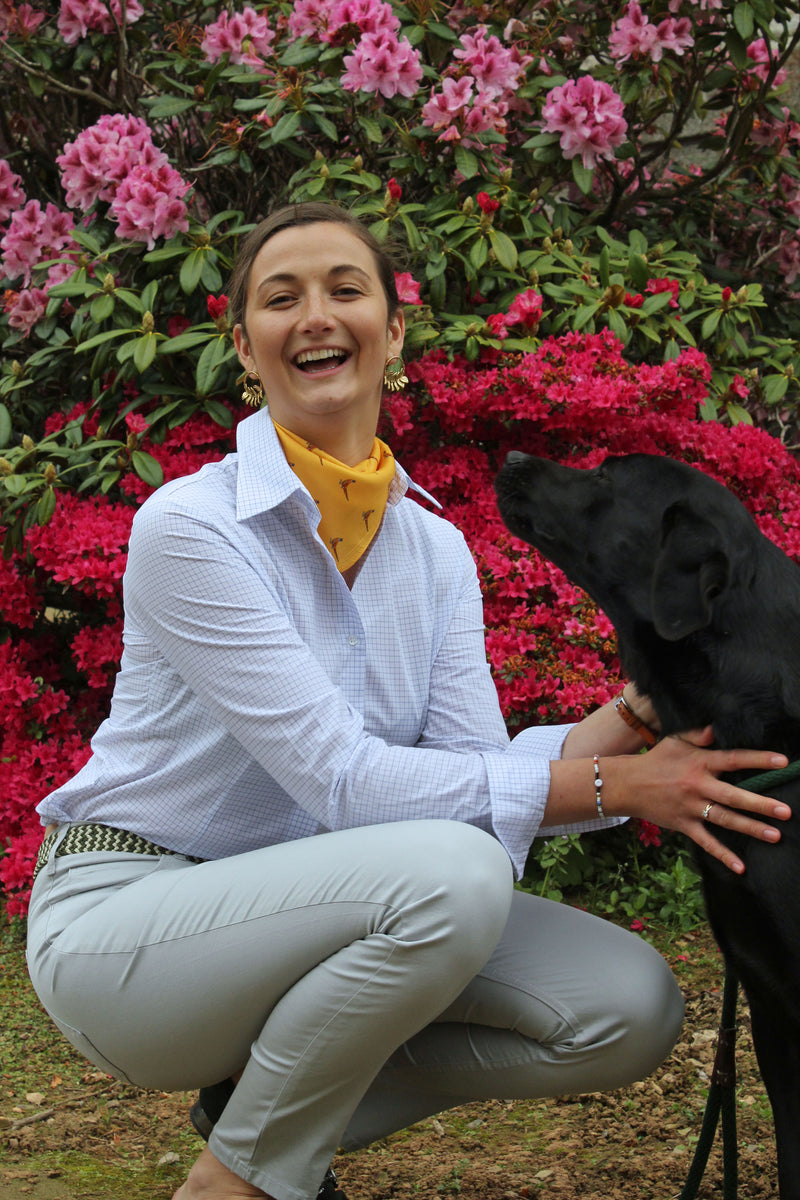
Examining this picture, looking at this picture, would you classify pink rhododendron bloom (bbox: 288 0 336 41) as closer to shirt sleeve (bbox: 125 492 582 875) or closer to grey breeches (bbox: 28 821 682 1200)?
shirt sleeve (bbox: 125 492 582 875)

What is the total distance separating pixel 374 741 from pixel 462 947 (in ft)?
1.02

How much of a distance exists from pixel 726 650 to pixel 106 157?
2164 mm

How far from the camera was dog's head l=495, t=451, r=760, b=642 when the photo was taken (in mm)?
1677

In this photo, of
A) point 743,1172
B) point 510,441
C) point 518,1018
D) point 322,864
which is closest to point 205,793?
point 322,864

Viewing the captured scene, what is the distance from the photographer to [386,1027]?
1.58 metres

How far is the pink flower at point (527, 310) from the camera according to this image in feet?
9.89

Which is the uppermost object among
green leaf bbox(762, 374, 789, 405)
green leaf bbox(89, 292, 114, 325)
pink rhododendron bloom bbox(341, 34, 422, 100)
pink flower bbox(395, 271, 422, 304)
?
pink rhododendron bloom bbox(341, 34, 422, 100)

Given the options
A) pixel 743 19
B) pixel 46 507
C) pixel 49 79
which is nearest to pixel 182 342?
pixel 46 507

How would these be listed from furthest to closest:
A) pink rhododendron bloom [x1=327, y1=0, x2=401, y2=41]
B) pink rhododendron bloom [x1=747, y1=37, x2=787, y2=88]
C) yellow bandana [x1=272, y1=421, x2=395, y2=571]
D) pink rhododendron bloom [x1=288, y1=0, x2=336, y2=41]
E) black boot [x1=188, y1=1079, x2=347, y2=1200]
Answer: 1. pink rhododendron bloom [x1=747, y1=37, x2=787, y2=88]
2. pink rhododendron bloom [x1=288, y1=0, x2=336, y2=41]
3. pink rhododendron bloom [x1=327, y1=0, x2=401, y2=41]
4. yellow bandana [x1=272, y1=421, x2=395, y2=571]
5. black boot [x1=188, y1=1079, x2=347, y2=1200]

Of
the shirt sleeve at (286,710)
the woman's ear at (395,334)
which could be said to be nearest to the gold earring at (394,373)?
the woman's ear at (395,334)

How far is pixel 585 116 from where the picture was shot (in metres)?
3.18

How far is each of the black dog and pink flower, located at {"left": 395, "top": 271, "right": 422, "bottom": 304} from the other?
1105 mm

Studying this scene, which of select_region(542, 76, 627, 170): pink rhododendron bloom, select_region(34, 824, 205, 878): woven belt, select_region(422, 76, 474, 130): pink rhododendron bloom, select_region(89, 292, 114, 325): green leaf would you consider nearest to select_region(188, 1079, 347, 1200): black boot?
select_region(34, 824, 205, 878): woven belt

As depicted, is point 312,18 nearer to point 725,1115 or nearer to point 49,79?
point 49,79
